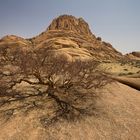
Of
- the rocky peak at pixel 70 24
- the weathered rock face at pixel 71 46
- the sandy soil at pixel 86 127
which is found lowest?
the sandy soil at pixel 86 127

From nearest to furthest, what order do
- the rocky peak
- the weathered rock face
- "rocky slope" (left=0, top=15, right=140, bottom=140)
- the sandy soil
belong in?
1. the sandy soil
2. "rocky slope" (left=0, top=15, right=140, bottom=140)
3. the weathered rock face
4. the rocky peak

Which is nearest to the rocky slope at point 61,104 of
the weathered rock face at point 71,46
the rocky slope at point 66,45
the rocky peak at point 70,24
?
the weathered rock face at point 71,46

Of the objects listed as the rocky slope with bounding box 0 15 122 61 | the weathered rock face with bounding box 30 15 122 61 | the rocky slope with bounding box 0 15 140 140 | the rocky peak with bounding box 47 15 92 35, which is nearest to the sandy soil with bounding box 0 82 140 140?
the rocky slope with bounding box 0 15 140 140

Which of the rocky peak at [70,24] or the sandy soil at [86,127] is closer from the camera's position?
the sandy soil at [86,127]

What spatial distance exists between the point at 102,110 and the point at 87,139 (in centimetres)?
191

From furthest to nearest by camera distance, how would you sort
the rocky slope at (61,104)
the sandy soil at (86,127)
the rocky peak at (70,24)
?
the rocky peak at (70,24), the rocky slope at (61,104), the sandy soil at (86,127)

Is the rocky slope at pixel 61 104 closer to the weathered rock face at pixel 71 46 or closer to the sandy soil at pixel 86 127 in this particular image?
the sandy soil at pixel 86 127

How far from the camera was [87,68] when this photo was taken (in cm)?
1012

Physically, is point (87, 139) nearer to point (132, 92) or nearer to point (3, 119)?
point (3, 119)

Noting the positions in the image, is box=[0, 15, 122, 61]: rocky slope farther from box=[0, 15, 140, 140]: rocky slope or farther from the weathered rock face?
box=[0, 15, 140, 140]: rocky slope

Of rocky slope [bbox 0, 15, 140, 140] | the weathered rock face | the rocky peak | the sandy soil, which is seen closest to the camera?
the sandy soil

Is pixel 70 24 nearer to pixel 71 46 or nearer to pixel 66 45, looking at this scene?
pixel 71 46

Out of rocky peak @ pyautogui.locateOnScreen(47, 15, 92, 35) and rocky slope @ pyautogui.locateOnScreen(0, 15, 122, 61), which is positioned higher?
rocky peak @ pyautogui.locateOnScreen(47, 15, 92, 35)

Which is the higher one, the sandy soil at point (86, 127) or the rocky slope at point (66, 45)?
the rocky slope at point (66, 45)
